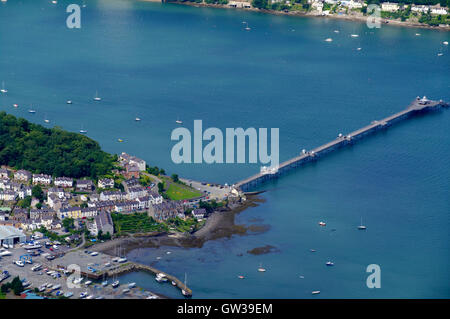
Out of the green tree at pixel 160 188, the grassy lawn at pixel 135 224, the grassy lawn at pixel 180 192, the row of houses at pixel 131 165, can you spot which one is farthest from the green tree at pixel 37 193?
the grassy lawn at pixel 180 192

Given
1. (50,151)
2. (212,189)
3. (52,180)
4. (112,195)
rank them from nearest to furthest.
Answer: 1. (112,195)
2. (52,180)
3. (212,189)
4. (50,151)

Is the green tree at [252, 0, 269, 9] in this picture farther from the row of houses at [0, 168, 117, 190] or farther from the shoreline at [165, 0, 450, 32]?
the row of houses at [0, 168, 117, 190]

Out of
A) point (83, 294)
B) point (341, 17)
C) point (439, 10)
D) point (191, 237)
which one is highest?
point (439, 10)

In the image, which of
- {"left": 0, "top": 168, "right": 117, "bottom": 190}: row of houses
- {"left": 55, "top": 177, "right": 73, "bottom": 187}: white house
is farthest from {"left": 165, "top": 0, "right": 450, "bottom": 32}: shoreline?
{"left": 55, "top": 177, "right": 73, "bottom": 187}: white house

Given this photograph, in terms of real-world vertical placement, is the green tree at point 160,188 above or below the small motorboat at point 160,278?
above

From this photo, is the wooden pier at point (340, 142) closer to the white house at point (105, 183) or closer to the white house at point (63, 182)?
the white house at point (105, 183)

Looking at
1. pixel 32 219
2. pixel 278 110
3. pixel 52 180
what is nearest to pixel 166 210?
pixel 32 219

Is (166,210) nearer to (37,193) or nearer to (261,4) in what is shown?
(37,193)
